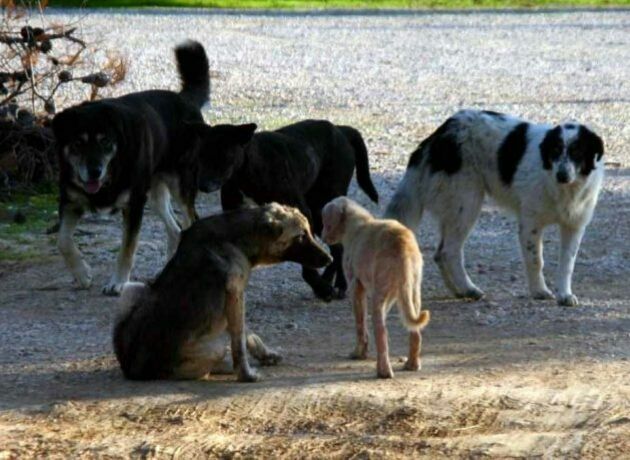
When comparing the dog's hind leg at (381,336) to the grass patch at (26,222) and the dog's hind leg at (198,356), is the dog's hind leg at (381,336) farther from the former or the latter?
the grass patch at (26,222)

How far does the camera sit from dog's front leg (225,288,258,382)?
8414mm

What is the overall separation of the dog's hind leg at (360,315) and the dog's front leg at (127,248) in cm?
290

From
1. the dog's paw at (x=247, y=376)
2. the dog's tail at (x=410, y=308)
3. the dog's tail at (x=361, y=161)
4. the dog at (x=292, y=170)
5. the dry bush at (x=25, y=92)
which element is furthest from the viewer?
the dry bush at (x=25, y=92)

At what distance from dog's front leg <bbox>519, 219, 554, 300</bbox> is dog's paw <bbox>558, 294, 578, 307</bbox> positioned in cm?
22

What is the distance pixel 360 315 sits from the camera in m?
8.79

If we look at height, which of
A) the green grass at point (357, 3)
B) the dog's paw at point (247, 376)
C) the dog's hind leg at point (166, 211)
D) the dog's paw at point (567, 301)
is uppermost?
the dog's paw at point (247, 376)

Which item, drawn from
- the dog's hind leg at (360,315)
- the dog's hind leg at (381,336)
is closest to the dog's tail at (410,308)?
the dog's hind leg at (381,336)

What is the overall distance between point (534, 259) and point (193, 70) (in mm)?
3635

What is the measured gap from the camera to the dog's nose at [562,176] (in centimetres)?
1097

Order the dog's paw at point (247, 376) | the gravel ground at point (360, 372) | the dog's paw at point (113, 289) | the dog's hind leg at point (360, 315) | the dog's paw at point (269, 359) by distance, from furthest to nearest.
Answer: the dog's paw at point (113, 289) < the dog's paw at point (269, 359) < the dog's hind leg at point (360, 315) < the dog's paw at point (247, 376) < the gravel ground at point (360, 372)

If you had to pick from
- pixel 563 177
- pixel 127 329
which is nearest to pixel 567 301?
pixel 563 177

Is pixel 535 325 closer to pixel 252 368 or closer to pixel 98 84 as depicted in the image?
pixel 252 368

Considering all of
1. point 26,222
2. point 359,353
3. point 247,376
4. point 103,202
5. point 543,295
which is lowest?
point 26,222

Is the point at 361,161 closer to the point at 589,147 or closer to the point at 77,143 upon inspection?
the point at 589,147
